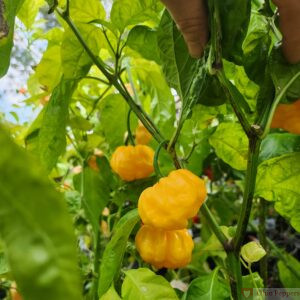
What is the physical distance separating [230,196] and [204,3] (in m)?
0.89

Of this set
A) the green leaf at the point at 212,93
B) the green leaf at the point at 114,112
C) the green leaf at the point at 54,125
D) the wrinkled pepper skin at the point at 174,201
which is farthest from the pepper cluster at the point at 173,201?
the green leaf at the point at 114,112

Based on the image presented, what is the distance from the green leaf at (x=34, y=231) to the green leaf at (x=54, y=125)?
553 millimetres

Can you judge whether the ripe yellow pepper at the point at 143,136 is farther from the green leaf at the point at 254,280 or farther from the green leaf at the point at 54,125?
the green leaf at the point at 254,280

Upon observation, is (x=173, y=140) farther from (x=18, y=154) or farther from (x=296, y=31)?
(x=18, y=154)

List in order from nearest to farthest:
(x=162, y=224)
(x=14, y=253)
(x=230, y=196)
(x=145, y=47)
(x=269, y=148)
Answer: (x=14, y=253)
(x=162, y=224)
(x=269, y=148)
(x=145, y=47)
(x=230, y=196)

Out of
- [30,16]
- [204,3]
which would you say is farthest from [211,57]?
[30,16]

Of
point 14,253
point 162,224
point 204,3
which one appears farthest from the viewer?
point 162,224

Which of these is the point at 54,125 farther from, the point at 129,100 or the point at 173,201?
the point at 173,201

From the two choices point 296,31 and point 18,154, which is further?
point 296,31

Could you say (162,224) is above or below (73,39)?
below

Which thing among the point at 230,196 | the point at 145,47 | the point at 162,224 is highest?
the point at 145,47

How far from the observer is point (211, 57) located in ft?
1.54

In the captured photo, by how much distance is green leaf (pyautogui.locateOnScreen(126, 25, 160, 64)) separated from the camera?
0.75 metres

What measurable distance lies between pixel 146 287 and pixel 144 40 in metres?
0.43
